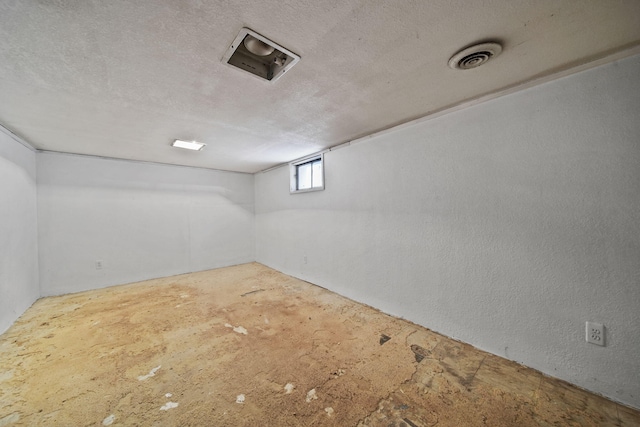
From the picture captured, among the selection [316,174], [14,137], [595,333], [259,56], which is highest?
[259,56]

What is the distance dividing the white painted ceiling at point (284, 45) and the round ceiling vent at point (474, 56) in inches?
1.6

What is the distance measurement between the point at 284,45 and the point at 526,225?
7.06 feet

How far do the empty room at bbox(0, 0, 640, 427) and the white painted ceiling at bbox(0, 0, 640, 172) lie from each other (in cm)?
1

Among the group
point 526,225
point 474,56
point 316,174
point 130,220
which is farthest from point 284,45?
point 130,220

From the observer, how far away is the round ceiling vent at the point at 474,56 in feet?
A: 4.10

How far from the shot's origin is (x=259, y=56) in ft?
4.70

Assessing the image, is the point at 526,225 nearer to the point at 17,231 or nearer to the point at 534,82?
the point at 534,82

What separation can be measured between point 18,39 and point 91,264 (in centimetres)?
361

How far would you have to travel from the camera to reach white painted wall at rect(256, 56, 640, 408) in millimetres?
1359

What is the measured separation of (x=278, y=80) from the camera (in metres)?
1.54

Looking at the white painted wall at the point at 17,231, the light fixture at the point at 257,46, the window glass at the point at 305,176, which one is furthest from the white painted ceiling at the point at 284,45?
the window glass at the point at 305,176

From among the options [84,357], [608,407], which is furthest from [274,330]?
[608,407]

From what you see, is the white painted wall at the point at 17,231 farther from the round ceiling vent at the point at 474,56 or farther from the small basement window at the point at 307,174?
the round ceiling vent at the point at 474,56

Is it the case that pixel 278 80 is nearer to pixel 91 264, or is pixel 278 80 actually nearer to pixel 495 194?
pixel 495 194
